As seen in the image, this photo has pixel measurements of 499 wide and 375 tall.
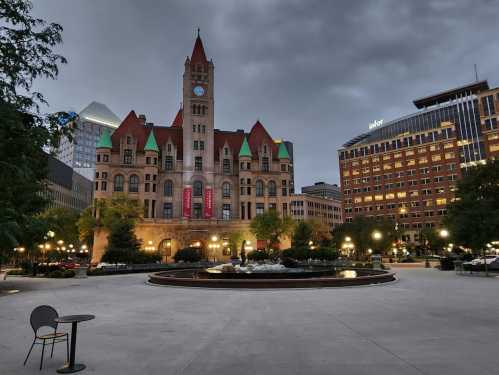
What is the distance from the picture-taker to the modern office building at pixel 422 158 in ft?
398

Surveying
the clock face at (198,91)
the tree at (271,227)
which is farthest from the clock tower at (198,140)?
the tree at (271,227)

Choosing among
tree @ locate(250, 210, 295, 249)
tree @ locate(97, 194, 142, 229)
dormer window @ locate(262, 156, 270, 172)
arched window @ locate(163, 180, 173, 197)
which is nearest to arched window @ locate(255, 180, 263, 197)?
dormer window @ locate(262, 156, 270, 172)

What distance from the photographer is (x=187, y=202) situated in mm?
73625

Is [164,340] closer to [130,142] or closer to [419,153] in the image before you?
[130,142]

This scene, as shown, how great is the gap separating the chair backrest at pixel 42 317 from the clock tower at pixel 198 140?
65.6 meters

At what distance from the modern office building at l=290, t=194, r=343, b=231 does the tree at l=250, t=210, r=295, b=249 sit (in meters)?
70.0

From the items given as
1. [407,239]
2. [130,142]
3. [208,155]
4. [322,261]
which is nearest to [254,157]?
[208,155]

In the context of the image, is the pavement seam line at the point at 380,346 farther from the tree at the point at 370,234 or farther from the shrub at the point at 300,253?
the tree at the point at 370,234

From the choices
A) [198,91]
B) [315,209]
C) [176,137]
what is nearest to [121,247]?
[176,137]

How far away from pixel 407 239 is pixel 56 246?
4305 inches

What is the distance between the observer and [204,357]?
7.77 metres

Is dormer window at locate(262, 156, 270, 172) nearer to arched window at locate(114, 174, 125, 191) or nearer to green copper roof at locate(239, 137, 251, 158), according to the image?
green copper roof at locate(239, 137, 251, 158)

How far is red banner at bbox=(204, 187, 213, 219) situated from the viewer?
74.2 m

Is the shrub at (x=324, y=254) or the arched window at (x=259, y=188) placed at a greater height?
the arched window at (x=259, y=188)
